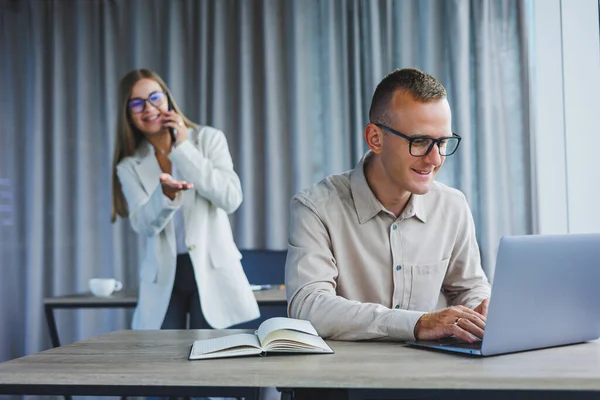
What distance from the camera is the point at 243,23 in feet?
14.0

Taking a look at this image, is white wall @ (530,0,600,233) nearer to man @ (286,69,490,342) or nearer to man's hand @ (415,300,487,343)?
man @ (286,69,490,342)

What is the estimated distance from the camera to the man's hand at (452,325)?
1312 mm

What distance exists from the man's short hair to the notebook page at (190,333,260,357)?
65 centimetres

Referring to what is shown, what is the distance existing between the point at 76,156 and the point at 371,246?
3150mm

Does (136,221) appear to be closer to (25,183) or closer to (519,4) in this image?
(25,183)

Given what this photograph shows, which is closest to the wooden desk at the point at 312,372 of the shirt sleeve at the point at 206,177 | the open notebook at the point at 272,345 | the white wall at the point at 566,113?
the open notebook at the point at 272,345

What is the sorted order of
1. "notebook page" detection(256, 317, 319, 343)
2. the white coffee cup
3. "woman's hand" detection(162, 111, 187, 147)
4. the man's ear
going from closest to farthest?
"notebook page" detection(256, 317, 319, 343) → the man's ear → "woman's hand" detection(162, 111, 187, 147) → the white coffee cup

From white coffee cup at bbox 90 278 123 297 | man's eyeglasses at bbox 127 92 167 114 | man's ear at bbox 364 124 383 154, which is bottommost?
white coffee cup at bbox 90 278 123 297

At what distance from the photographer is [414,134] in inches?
64.4

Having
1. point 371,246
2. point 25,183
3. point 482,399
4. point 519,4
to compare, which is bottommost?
point 482,399

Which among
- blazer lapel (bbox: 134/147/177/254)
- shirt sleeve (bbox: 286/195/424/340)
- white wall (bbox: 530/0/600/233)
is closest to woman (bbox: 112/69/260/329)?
blazer lapel (bbox: 134/147/177/254)

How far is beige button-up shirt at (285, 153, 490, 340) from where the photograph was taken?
5.58 ft

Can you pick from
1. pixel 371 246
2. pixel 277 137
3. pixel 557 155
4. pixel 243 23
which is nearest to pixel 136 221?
pixel 371 246

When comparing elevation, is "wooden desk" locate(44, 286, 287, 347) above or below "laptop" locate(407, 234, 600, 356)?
below
